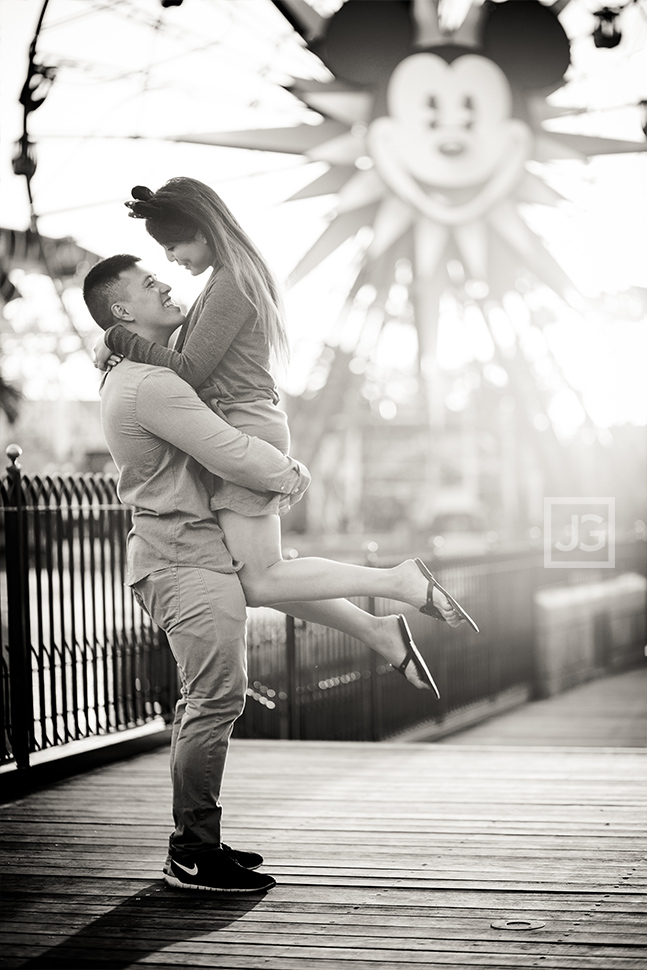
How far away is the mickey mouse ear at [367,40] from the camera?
33.6 ft

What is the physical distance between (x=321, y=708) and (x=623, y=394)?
5861 millimetres

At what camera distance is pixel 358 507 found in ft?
113

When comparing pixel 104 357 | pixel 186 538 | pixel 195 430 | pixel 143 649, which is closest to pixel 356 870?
pixel 186 538

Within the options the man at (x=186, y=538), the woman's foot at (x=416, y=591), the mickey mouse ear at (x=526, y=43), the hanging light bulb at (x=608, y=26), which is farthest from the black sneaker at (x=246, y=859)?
the hanging light bulb at (x=608, y=26)

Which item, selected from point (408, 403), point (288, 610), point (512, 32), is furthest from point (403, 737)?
point (408, 403)

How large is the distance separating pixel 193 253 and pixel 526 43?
8.30 metres

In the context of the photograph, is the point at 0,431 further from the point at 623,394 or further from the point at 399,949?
the point at 399,949

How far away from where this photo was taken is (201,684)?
283 centimetres

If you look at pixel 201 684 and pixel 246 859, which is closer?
pixel 201 684

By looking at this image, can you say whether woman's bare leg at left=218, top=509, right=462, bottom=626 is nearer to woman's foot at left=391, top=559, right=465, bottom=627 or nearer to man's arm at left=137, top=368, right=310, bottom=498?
woman's foot at left=391, top=559, right=465, bottom=627

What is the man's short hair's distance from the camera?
2926 mm

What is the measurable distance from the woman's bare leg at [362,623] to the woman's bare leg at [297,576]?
4.6 inches

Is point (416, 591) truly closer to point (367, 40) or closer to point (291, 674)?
point (291, 674)
